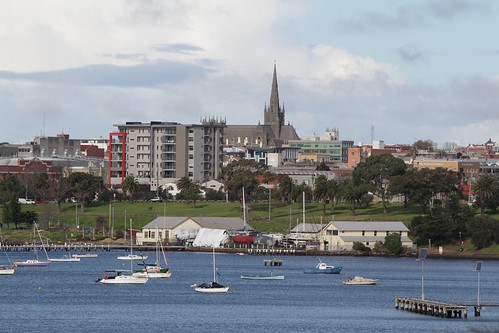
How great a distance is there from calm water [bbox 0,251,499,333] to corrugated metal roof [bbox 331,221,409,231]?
48.9 feet

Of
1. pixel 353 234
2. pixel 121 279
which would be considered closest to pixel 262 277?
pixel 121 279

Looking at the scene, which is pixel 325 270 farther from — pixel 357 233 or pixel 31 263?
pixel 357 233

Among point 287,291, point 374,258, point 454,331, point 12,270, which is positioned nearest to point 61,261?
point 12,270

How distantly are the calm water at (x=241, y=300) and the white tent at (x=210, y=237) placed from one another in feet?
84.2

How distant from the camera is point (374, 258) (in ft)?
602

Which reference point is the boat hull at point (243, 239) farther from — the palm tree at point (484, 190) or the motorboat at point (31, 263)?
the motorboat at point (31, 263)

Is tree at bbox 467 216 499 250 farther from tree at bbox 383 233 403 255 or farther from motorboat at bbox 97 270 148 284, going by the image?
motorboat at bbox 97 270 148 284

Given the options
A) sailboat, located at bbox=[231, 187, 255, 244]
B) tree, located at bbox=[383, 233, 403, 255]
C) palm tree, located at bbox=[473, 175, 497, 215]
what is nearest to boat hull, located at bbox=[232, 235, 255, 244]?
sailboat, located at bbox=[231, 187, 255, 244]

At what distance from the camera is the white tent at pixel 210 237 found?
197125 mm

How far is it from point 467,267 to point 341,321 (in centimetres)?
6617

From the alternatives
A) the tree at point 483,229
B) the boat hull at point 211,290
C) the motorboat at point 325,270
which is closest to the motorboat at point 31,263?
the motorboat at point 325,270

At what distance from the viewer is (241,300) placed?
117 m

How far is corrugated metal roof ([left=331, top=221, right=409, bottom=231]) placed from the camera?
186625 mm

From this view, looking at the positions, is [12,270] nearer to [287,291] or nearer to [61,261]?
[61,261]
